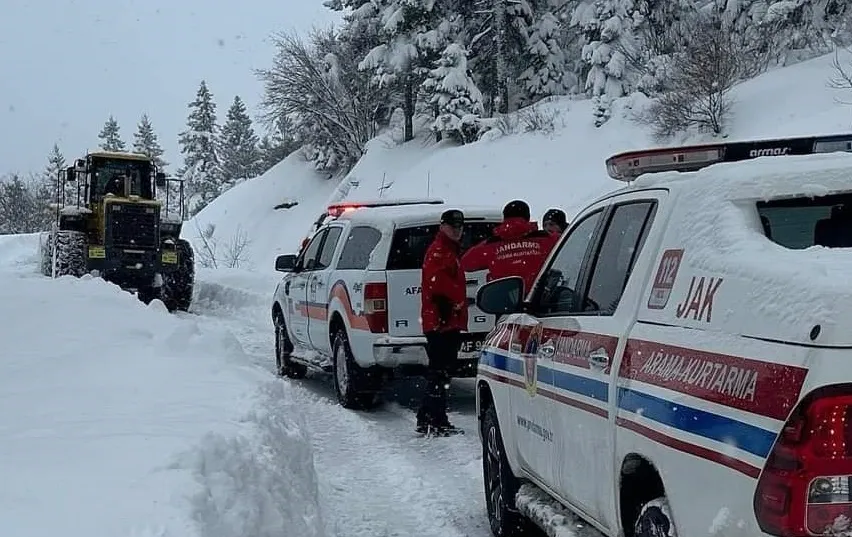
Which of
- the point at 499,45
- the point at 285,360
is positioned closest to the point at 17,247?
the point at 499,45

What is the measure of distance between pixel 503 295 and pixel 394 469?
2575 millimetres

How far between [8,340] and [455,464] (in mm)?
3584

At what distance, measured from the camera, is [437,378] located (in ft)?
26.8

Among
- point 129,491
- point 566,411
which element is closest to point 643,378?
point 566,411

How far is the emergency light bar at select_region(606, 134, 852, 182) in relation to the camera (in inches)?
153

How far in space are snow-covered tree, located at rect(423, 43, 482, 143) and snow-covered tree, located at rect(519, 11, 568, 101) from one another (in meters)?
3.63

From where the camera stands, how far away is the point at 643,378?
3248 millimetres

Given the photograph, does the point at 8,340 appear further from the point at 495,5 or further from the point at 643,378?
the point at 495,5

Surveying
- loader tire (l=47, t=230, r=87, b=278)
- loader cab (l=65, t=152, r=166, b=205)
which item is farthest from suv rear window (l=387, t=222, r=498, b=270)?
loader cab (l=65, t=152, r=166, b=205)

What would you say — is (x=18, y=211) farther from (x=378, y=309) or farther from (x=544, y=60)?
(x=378, y=309)

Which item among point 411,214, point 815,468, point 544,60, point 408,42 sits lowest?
point 815,468

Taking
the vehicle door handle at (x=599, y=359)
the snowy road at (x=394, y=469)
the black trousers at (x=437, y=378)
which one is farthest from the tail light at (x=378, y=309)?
the vehicle door handle at (x=599, y=359)

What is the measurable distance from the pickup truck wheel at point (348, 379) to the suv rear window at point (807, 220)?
6426mm

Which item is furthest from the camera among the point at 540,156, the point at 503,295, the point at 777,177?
the point at 540,156
